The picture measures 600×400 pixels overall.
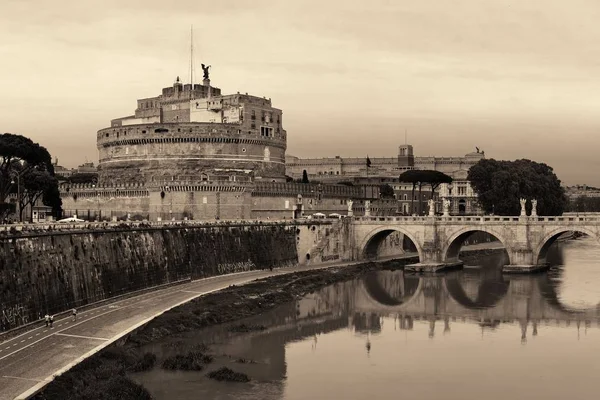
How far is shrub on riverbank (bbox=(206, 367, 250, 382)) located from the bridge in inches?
1236

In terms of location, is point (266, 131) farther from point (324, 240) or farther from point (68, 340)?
point (68, 340)

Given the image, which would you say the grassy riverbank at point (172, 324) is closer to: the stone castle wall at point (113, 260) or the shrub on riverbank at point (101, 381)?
the shrub on riverbank at point (101, 381)

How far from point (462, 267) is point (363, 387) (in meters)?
35.7

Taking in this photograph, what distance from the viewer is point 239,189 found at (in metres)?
66.1

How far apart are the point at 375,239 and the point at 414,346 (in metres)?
30.0

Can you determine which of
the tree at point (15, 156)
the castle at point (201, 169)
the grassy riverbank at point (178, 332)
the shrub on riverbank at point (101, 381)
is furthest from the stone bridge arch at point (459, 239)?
the shrub on riverbank at point (101, 381)

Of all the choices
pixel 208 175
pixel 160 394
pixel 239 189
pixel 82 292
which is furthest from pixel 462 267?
pixel 160 394

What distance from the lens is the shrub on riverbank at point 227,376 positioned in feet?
85.9

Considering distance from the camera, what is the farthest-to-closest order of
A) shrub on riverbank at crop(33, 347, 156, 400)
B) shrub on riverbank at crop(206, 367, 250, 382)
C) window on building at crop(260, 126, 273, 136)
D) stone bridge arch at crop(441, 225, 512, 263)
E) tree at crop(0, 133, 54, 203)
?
window on building at crop(260, 126, 273, 136) → stone bridge arch at crop(441, 225, 512, 263) → tree at crop(0, 133, 54, 203) → shrub on riverbank at crop(206, 367, 250, 382) → shrub on riverbank at crop(33, 347, 156, 400)

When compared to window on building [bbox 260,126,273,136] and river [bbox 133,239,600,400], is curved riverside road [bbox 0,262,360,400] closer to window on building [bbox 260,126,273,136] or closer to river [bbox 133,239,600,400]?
river [bbox 133,239,600,400]

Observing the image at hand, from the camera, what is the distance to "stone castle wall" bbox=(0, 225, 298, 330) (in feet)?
97.7

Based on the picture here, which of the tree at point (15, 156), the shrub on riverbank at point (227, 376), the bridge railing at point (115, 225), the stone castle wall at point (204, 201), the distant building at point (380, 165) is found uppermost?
the distant building at point (380, 165)

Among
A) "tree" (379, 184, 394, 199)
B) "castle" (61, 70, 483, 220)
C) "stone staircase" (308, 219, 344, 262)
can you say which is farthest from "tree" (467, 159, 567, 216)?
"stone staircase" (308, 219, 344, 262)

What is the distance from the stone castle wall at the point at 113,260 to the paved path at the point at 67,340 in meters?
1.13
